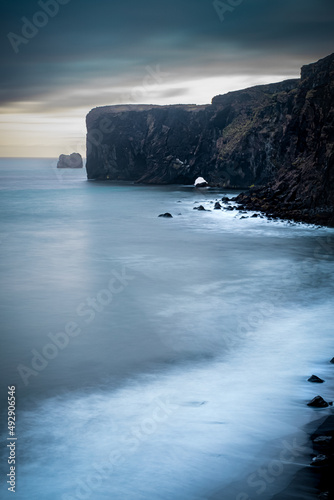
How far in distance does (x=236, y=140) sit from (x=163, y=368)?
66.2 m

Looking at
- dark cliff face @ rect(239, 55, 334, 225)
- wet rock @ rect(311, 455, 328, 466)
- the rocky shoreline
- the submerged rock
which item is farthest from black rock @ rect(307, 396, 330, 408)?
the submerged rock

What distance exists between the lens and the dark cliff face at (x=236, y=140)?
35156 millimetres

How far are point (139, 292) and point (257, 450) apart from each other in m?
9.35

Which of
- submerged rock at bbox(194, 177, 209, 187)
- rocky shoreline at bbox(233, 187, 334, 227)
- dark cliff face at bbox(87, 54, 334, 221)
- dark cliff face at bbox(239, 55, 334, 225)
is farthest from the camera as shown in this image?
submerged rock at bbox(194, 177, 209, 187)

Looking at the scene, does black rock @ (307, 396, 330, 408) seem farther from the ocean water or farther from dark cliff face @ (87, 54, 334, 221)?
dark cliff face @ (87, 54, 334, 221)

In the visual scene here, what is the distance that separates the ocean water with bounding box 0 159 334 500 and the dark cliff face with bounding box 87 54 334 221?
1412 centimetres

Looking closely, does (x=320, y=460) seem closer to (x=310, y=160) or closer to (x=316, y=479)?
(x=316, y=479)

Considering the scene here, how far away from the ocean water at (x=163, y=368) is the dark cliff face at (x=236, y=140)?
556 inches

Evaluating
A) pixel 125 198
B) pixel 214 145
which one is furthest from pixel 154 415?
pixel 214 145

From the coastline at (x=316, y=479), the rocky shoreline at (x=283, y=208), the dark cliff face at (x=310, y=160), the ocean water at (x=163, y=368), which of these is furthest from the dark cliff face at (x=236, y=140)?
the coastline at (x=316, y=479)

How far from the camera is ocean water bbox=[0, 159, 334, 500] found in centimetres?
654

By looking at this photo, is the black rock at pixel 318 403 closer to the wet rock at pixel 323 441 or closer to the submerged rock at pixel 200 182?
the wet rock at pixel 323 441

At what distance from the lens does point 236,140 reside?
73.2 metres

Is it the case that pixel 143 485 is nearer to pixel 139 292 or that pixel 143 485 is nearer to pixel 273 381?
pixel 273 381
